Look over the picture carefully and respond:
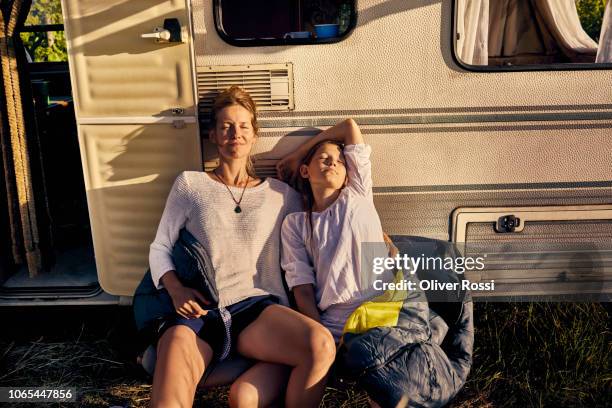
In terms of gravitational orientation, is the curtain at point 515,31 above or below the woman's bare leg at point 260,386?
above

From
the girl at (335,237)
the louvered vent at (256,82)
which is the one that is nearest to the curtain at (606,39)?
the girl at (335,237)

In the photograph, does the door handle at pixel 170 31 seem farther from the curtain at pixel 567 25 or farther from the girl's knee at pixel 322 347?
the curtain at pixel 567 25

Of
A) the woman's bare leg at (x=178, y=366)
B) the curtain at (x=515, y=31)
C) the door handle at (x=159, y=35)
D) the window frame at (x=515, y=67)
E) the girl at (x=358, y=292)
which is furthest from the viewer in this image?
the curtain at (x=515, y=31)

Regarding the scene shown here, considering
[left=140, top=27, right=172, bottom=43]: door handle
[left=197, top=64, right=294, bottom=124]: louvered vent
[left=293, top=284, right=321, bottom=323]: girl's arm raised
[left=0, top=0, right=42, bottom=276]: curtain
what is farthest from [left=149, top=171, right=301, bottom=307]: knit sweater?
[left=0, top=0, right=42, bottom=276]: curtain

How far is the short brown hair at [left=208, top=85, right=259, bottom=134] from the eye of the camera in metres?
2.82

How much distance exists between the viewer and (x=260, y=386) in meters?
2.48

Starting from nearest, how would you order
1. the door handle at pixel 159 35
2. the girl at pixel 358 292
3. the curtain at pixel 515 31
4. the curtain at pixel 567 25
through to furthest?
the girl at pixel 358 292 < the door handle at pixel 159 35 < the curtain at pixel 567 25 < the curtain at pixel 515 31

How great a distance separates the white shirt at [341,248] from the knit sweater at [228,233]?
92 mm

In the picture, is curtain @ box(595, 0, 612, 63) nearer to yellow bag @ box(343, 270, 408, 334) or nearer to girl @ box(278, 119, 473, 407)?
girl @ box(278, 119, 473, 407)

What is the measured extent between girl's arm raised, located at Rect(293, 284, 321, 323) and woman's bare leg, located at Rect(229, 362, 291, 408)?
274 millimetres

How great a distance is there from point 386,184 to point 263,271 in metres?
0.86

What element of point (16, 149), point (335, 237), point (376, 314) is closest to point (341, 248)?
point (335, 237)

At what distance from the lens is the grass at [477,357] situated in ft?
9.71

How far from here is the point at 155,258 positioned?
9.04 ft
